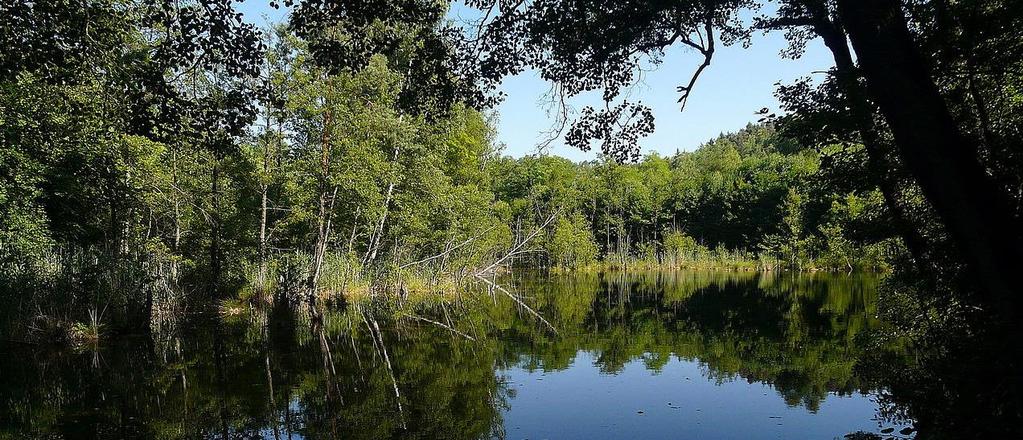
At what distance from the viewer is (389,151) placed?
23344 millimetres

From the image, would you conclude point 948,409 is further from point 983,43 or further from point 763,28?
point 763,28

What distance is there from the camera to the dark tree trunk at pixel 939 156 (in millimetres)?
3500

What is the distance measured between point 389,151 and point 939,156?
21348 mm

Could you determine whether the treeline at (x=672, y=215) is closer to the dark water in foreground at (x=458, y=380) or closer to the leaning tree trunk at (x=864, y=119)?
the dark water in foreground at (x=458, y=380)

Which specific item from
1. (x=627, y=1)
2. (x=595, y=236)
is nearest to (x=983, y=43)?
(x=627, y=1)

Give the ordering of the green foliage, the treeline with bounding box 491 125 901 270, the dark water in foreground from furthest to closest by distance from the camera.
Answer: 1. the treeline with bounding box 491 125 901 270
2. the green foliage
3. the dark water in foreground

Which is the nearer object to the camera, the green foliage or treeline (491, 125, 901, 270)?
the green foliage

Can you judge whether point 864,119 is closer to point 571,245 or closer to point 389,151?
point 389,151

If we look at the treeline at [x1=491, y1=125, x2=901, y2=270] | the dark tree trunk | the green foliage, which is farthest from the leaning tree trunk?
the green foliage

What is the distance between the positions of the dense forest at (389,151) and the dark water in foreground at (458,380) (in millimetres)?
1721

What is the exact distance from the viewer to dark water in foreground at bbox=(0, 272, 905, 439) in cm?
770

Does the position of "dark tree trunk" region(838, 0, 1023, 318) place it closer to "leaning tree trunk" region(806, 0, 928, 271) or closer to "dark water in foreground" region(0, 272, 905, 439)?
"leaning tree trunk" region(806, 0, 928, 271)

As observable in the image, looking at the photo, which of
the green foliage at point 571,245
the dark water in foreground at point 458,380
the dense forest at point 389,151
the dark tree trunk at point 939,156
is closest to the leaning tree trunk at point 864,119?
the dense forest at point 389,151

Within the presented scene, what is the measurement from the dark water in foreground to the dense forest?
172 cm
